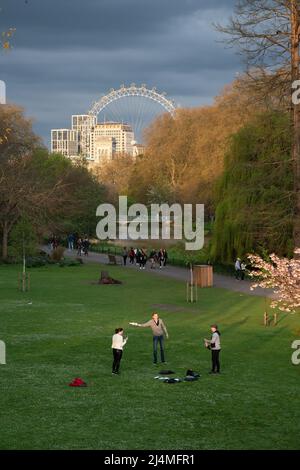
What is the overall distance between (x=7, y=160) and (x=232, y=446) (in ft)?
198

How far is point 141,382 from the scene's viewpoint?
18.5 metres

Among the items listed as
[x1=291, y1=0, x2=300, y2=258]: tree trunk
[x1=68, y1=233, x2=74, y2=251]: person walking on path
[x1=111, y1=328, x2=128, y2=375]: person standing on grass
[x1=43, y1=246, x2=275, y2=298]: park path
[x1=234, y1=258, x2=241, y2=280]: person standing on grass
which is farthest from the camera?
[x1=68, y1=233, x2=74, y2=251]: person walking on path

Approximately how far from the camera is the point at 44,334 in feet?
82.7

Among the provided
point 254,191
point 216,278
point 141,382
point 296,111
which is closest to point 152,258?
point 216,278

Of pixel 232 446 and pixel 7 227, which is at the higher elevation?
pixel 7 227

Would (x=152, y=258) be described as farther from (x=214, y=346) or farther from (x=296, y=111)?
(x=214, y=346)

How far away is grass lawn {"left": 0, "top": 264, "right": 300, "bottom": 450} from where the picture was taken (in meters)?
14.2

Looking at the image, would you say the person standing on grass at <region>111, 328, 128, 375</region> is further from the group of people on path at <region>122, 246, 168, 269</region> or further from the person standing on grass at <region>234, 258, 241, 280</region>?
the group of people on path at <region>122, 246, 168, 269</region>

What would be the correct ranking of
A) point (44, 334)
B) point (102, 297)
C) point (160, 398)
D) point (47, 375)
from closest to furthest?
1. point (160, 398)
2. point (47, 375)
3. point (44, 334)
4. point (102, 297)

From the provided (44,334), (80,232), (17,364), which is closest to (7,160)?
(80,232)

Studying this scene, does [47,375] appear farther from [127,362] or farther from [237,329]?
[237,329]

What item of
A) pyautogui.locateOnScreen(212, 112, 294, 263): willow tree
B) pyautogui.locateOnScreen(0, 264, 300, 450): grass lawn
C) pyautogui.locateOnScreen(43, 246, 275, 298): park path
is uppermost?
pyautogui.locateOnScreen(212, 112, 294, 263): willow tree

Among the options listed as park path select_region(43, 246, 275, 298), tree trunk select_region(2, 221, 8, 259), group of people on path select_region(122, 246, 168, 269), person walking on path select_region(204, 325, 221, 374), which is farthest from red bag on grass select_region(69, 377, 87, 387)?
tree trunk select_region(2, 221, 8, 259)

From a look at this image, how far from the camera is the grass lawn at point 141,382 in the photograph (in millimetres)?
14242
